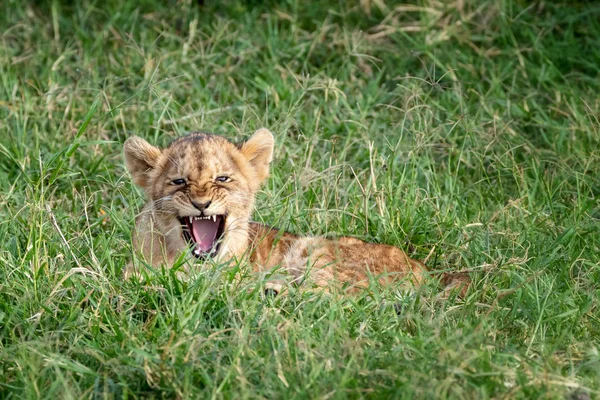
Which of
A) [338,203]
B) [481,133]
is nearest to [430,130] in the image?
[481,133]

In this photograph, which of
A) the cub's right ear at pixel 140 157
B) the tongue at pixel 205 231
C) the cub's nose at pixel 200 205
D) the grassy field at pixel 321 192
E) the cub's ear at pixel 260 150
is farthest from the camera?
the cub's ear at pixel 260 150

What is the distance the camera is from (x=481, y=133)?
25.2 feet

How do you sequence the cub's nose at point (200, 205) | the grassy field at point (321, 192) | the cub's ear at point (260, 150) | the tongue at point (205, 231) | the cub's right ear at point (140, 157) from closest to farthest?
the grassy field at point (321, 192), the cub's nose at point (200, 205), the tongue at point (205, 231), the cub's right ear at point (140, 157), the cub's ear at point (260, 150)

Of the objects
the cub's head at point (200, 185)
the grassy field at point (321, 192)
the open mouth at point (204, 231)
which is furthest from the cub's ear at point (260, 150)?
the open mouth at point (204, 231)

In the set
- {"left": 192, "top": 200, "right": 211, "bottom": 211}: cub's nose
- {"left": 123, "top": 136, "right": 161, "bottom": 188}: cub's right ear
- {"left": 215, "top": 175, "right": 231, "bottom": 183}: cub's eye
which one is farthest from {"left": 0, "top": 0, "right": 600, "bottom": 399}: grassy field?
{"left": 215, "top": 175, "right": 231, "bottom": 183}: cub's eye

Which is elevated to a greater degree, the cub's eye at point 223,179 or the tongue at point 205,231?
the cub's eye at point 223,179

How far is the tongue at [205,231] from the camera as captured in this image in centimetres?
654

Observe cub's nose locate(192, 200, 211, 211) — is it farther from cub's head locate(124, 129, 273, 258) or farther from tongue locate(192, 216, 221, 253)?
tongue locate(192, 216, 221, 253)

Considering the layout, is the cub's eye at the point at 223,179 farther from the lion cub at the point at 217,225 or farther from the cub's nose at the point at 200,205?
the cub's nose at the point at 200,205

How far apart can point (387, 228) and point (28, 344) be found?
8.42 ft

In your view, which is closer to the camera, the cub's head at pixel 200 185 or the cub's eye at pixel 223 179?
the cub's head at pixel 200 185

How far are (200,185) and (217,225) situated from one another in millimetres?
286

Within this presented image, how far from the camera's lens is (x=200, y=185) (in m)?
6.48

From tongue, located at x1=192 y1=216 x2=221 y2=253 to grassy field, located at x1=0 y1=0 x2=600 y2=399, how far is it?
26cm
